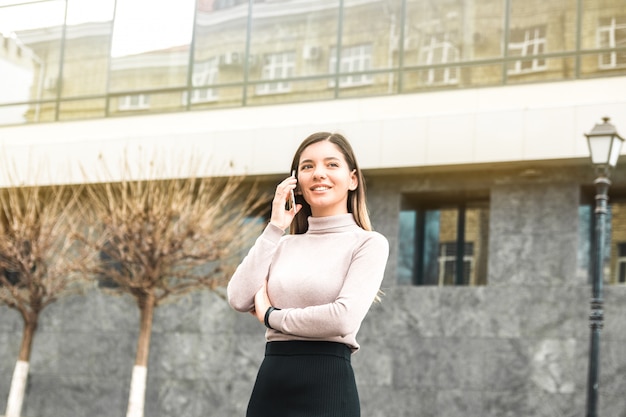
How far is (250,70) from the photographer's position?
1895cm

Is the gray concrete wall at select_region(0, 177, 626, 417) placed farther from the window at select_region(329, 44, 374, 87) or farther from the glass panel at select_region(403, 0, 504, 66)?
the glass panel at select_region(403, 0, 504, 66)

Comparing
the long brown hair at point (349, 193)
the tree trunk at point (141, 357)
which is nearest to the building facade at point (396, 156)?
the tree trunk at point (141, 357)

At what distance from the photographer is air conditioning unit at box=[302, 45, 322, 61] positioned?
1836 centimetres

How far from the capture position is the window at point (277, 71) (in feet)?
60.8

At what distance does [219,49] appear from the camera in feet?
63.2

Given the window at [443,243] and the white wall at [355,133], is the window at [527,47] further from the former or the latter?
the window at [443,243]

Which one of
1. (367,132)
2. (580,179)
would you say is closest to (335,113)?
(367,132)

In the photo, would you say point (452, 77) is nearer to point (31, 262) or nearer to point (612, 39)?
point (612, 39)

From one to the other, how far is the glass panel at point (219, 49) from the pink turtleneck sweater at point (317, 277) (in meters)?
15.3

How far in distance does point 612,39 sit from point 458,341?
16.3ft

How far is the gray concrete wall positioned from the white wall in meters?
0.88

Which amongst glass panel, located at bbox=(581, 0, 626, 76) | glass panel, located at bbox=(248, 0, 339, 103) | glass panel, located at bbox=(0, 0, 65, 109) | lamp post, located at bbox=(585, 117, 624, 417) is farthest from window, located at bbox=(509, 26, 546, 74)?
glass panel, located at bbox=(0, 0, 65, 109)

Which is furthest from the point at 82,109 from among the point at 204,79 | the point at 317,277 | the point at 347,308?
the point at 347,308

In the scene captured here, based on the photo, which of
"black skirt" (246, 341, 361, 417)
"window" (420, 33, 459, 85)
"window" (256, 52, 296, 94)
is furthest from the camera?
"window" (256, 52, 296, 94)
